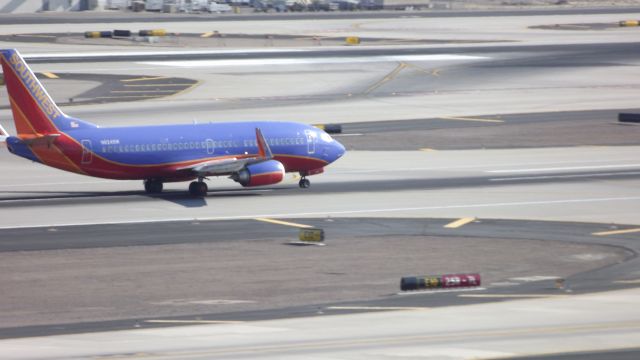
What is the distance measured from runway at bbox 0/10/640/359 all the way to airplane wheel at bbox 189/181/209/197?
818mm

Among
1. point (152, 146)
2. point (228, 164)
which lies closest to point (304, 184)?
point (228, 164)

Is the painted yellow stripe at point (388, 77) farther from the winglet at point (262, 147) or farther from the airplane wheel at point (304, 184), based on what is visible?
the winglet at point (262, 147)

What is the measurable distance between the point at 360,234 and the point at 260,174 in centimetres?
934

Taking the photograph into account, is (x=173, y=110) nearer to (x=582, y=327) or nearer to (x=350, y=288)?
(x=350, y=288)

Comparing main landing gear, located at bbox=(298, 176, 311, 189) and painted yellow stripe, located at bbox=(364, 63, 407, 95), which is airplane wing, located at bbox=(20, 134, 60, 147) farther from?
painted yellow stripe, located at bbox=(364, 63, 407, 95)

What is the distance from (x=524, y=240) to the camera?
154 feet

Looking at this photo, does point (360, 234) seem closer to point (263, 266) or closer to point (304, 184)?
point (263, 266)

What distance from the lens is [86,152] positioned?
55594 mm

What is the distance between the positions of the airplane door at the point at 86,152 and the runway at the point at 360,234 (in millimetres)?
2304

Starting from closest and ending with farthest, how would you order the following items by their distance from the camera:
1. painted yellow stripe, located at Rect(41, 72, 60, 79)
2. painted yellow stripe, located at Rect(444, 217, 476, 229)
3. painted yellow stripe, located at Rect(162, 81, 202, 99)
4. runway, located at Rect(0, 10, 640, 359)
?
runway, located at Rect(0, 10, 640, 359), painted yellow stripe, located at Rect(444, 217, 476, 229), painted yellow stripe, located at Rect(162, 81, 202, 99), painted yellow stripe, located at Rect(41, 72, 60, 79)

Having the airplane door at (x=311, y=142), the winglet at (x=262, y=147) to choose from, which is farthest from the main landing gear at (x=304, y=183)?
the winglet at (x=262, y=147)

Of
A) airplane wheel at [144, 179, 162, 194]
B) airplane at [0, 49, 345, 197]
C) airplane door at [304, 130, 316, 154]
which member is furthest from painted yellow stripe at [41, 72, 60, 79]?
airplane door at [304, 130, 316, 154]

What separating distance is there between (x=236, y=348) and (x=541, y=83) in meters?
82.4

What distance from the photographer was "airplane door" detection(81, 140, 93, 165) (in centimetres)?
5553
